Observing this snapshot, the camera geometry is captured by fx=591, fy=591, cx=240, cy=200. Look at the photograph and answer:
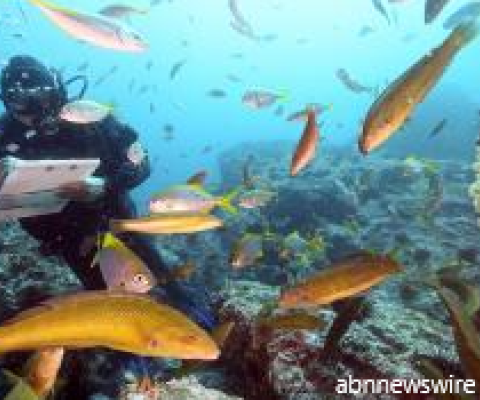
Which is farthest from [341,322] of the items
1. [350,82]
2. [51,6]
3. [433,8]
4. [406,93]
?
[350,82]

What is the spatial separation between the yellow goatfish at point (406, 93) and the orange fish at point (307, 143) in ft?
4.78

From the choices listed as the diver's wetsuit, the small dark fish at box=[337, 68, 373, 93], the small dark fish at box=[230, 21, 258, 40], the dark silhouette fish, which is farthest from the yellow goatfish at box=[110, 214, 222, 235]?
the small dark fish at box=[337, 68, 373, 93]

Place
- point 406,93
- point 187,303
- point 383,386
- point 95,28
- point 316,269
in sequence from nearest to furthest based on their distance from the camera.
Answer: point 406,93, point 383,386, point 95,28, point 187,303, point 316,269

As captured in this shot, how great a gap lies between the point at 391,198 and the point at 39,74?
10.7 metres

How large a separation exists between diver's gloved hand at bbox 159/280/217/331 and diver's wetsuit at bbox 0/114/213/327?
0.07ft

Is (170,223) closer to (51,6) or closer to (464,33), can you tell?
(51,6)

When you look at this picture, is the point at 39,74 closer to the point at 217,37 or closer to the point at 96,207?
the point at 96,207

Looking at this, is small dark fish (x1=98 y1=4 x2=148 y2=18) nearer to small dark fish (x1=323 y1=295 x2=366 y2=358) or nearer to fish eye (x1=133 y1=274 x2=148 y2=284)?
fish eye (x1=133 y1=274 x2=148 y2=284)

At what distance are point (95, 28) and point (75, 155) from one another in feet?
7.46

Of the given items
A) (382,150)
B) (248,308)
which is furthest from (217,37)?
(248,308)

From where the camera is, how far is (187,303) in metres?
6.75

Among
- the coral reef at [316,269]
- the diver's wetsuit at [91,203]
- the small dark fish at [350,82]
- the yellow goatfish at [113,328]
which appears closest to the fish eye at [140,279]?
the coral reef at [316,269]

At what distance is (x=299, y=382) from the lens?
379 cm

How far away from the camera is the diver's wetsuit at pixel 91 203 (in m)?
6.14
